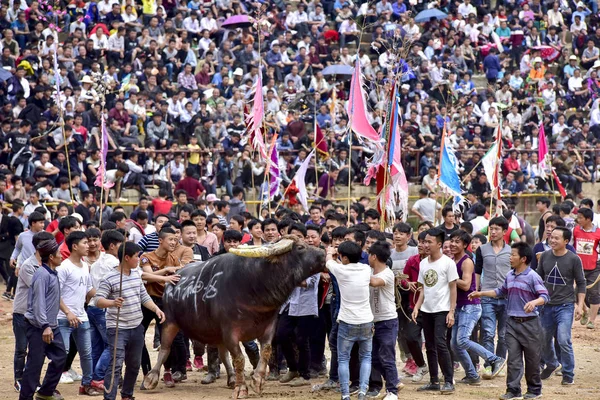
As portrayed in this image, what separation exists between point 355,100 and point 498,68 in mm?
15403

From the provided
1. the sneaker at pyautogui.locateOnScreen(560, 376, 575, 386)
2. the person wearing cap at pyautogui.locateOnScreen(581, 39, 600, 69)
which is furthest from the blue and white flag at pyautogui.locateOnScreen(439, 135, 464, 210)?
the person wearing cap at pyautogui.locateOnScreen(581, 39, 600, 69)

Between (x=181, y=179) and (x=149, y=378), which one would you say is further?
(x=181, y=179)

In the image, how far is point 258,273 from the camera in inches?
461

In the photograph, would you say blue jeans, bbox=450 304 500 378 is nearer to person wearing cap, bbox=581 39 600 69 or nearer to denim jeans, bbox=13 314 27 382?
denim jeans, bbox=13 314 27 382

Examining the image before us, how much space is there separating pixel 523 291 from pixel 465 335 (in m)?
1.02

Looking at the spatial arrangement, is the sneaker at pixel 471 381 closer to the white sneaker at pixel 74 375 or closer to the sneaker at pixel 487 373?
the sneaker at pixel 487 373

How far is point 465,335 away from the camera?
12.4 m

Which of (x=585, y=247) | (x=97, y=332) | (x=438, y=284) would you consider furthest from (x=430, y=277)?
(x=585, y=247)

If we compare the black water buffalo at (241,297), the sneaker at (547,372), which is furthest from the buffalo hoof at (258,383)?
the sneaker at (547,372)

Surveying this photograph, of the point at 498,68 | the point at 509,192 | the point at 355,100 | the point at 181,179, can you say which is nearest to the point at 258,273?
the point at 355,100

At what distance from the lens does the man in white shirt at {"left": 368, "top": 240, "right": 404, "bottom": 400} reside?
11.5 meters

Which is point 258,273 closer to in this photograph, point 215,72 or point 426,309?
point 426,309

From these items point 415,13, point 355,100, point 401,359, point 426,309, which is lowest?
point 401,359

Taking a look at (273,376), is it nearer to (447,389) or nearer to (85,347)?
(447,389)
